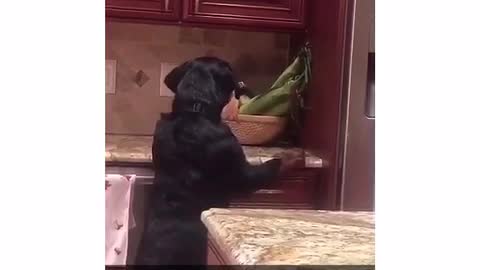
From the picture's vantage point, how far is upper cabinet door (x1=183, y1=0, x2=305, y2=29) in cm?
201

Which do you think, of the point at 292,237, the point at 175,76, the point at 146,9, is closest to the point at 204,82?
the point at 175,76

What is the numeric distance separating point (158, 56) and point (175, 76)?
0.11 m

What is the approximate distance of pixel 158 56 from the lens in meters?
2.12

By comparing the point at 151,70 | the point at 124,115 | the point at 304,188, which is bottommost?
the point at 304,188

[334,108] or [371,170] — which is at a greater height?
[334,108]

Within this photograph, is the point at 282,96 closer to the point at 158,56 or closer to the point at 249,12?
the point at 249,12

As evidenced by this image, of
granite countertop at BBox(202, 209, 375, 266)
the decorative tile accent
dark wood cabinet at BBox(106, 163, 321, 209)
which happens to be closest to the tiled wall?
the decorative tile accent

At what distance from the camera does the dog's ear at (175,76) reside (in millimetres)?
2027
